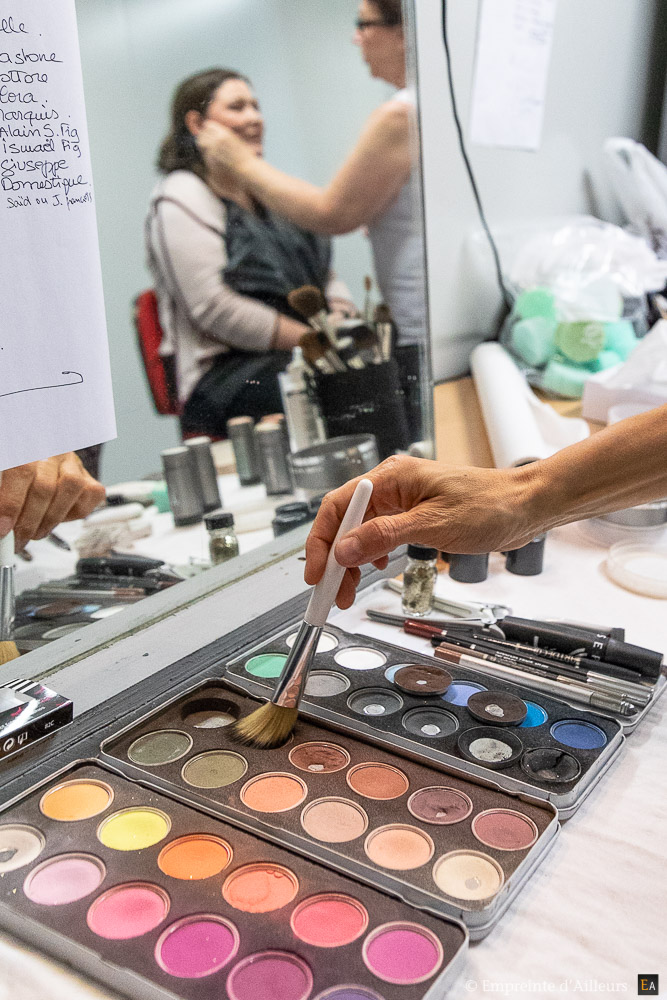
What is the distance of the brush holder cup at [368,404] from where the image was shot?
984mm

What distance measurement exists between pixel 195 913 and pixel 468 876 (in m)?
0.16

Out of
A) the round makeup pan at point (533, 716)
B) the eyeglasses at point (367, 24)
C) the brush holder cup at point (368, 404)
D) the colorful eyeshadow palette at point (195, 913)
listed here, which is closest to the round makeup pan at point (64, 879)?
the colorful eyeshadow palette at point (195, 913)

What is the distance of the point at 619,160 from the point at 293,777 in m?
1.61

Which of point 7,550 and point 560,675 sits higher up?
point 7,550

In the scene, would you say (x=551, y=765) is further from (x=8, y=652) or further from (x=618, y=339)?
(x=618, y=339)

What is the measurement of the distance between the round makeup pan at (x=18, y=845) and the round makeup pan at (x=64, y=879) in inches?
0.5

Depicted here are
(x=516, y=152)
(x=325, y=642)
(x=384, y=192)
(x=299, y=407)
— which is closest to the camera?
(x=325, y=642)

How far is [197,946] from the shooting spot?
45 cm

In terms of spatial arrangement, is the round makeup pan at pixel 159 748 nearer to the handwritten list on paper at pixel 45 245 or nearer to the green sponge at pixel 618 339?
the handwritten list on paper at pixel 45 245

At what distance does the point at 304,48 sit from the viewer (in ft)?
3.18

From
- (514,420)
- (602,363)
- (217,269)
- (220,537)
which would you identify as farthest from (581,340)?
(220,537)

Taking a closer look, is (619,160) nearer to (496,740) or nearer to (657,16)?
(657,16)

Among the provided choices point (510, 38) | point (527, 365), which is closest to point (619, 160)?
point (510, 38)

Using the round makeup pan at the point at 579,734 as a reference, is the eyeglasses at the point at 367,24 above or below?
above
